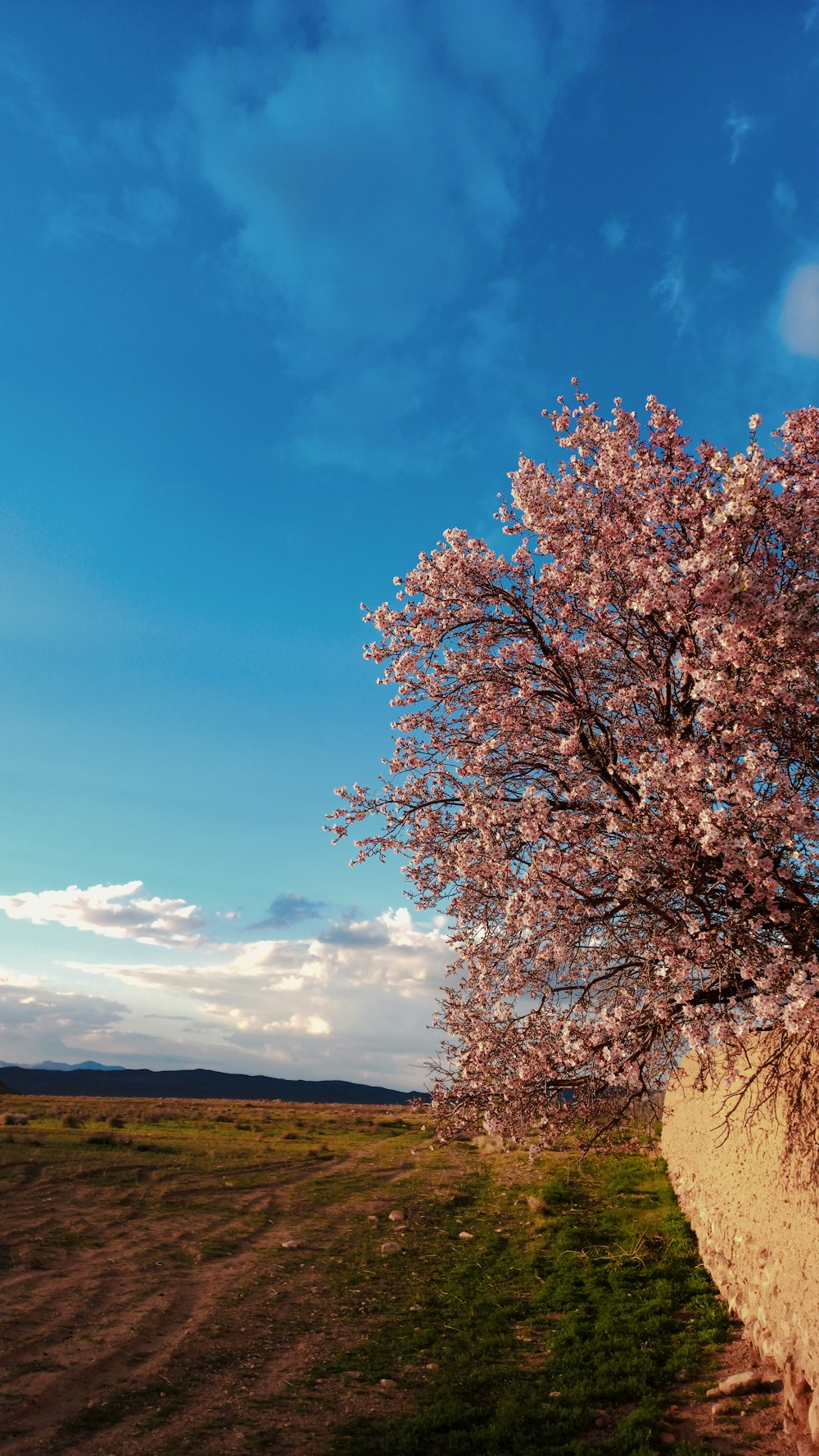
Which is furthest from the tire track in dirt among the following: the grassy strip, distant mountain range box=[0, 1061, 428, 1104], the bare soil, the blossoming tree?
distant mountain range box=[0, 1061, 428, 1104]

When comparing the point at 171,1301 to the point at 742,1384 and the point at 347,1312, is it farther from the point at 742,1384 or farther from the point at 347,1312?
the point at 742,1384

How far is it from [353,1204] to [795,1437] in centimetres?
1747

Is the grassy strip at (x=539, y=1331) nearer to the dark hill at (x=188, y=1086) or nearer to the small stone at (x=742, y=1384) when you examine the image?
the small stone at (x=742, y=1384)

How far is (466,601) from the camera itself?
1419 centimetres

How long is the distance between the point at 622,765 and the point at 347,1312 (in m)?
11.7

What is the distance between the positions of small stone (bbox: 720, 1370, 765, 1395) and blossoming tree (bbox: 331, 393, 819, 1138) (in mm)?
3704

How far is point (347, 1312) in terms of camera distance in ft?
51.0

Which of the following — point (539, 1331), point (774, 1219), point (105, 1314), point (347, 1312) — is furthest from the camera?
point (347, 1312)

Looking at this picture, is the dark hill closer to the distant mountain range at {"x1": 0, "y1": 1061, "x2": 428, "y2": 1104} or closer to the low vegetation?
the distant mountain range at {"x1": 0, "y1": 1061, "x2": 428, "y2": 1104}

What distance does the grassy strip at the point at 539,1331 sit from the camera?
34.7ft

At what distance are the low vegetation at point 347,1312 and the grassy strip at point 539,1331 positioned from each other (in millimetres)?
46

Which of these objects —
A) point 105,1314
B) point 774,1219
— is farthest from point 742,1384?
point 105,1314

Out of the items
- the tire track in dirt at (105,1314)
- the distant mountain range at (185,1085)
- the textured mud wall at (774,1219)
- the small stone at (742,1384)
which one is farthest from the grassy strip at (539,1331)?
the distant mountain range at (185,1085)

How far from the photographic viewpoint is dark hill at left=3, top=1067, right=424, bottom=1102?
148 meters
